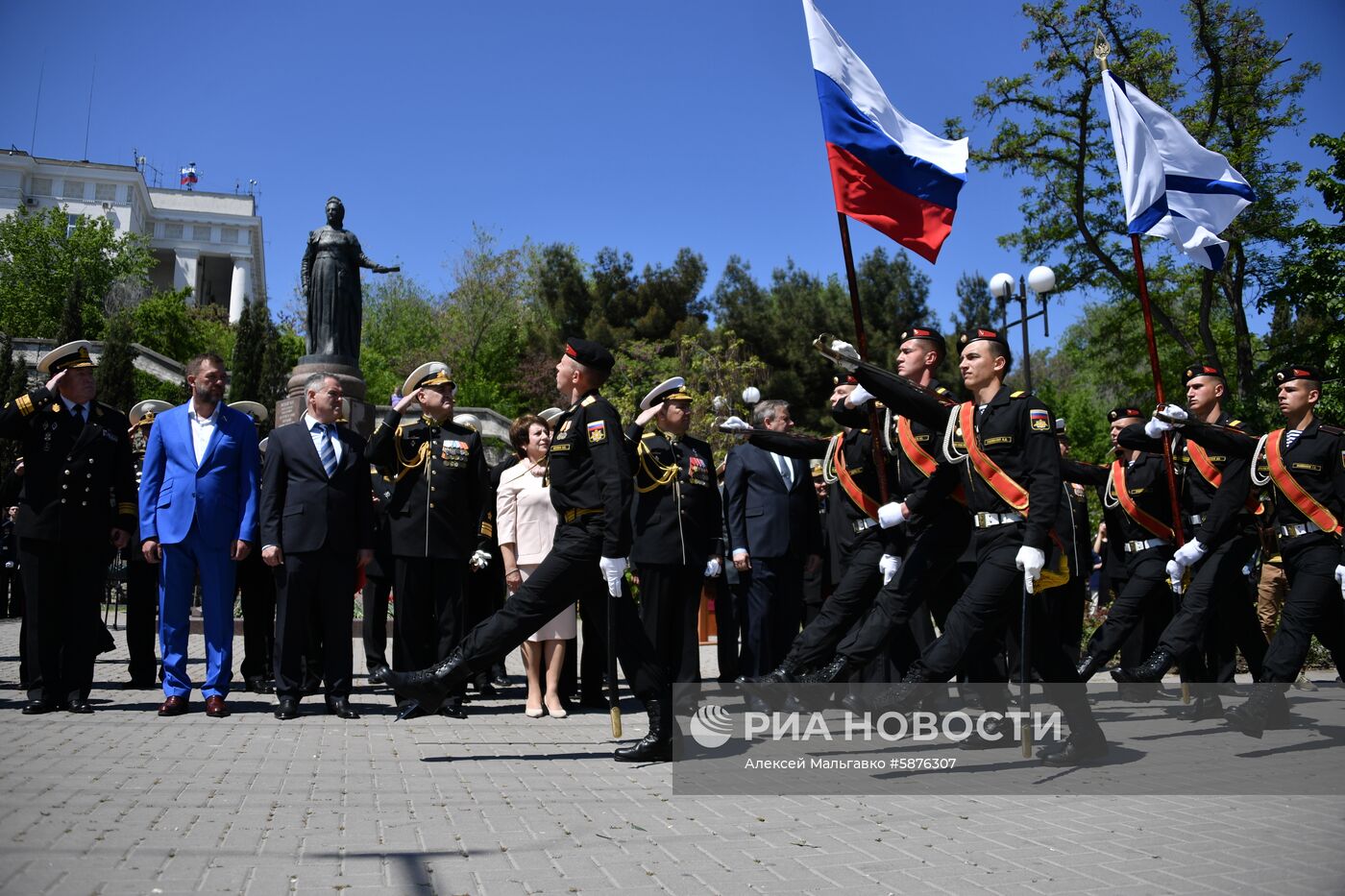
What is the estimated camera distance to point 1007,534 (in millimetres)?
5797

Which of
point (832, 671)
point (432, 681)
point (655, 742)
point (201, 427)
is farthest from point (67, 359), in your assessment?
point (832, 671)

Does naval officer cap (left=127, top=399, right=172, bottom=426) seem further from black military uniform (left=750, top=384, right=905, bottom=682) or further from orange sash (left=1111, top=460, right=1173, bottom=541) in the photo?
orange sash (left=1111, top=460, right=1173, bottom=541)

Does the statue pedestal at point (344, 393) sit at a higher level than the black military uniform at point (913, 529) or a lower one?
higher

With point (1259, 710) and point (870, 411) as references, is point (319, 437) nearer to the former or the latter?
point (870, 411)

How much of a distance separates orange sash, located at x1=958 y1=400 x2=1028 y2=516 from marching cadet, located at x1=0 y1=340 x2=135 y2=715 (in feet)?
18.6

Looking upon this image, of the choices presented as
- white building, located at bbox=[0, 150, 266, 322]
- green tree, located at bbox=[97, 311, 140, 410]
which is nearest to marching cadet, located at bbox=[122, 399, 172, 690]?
green tree, located at bbox=[97, 311, 140, 410]

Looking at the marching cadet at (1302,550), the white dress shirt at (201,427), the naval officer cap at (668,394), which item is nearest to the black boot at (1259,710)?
the marching cadet at (1302,550)

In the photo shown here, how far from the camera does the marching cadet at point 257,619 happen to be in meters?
9.02

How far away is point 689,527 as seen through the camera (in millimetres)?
7754

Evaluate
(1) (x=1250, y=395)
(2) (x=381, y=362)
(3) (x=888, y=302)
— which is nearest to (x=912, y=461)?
(1) (x=1250, y=395)

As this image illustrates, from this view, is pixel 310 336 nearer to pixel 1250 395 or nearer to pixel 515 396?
pixel 1250 395

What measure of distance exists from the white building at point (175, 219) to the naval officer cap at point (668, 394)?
85.5 metres

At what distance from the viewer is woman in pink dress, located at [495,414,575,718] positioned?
8172 mm

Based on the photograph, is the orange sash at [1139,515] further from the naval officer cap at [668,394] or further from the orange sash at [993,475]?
the naval officer cap at [668,394]
